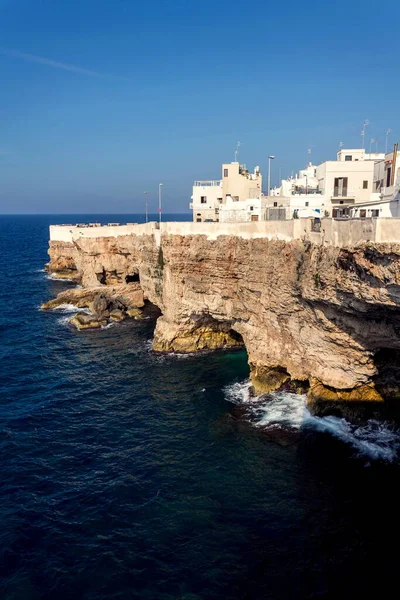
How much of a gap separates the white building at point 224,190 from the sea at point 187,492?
34.4 meters

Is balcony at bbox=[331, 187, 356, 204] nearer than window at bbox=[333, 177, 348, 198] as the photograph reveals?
Yes

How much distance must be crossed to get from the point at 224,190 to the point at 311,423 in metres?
46.6

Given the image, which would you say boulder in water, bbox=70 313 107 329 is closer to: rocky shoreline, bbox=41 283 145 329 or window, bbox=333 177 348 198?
rocky shoreline, bbox=41 283 145 329

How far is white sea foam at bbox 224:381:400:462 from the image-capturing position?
30.0 metres

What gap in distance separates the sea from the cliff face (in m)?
3.32

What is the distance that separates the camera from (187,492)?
2667cm

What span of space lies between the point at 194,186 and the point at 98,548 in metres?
59.3

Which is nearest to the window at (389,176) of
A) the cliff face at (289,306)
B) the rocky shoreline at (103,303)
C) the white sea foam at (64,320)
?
the cliff face at (289,306)

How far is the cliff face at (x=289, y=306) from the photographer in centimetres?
2775

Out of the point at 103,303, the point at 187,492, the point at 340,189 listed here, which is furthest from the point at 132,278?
the point at 187,492

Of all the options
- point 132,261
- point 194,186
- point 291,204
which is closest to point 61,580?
point 291,204

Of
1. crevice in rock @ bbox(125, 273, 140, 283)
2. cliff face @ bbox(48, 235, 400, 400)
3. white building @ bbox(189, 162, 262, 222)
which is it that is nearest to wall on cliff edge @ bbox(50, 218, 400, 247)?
cliff face @ bbox(48, 235, 400, 400)

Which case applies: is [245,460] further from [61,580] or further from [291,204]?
[291,204]

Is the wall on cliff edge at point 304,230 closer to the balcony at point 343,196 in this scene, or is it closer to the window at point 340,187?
the balcony at point 343,196
